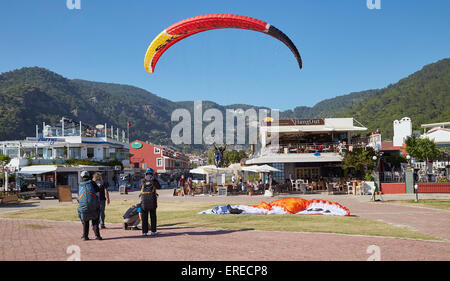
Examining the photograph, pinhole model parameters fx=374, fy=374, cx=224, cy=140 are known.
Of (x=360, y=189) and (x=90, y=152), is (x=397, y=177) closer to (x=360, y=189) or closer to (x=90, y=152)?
(x=360, y=189)

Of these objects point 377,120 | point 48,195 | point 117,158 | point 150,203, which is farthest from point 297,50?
point 377,120

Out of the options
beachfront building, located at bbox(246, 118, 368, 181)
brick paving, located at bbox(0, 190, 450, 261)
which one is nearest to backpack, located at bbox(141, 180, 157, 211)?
brick paving, located at bbox(0, 190, 450, 261)

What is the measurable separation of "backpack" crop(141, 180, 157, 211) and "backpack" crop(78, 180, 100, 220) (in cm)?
105

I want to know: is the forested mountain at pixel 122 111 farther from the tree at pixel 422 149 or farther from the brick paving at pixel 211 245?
the brick paving at pixel 211 245

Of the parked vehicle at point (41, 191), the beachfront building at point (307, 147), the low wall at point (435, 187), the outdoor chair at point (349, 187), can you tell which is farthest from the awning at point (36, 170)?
the low wall at point (435, 187)

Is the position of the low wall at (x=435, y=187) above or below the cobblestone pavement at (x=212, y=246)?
below

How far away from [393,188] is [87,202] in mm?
22295

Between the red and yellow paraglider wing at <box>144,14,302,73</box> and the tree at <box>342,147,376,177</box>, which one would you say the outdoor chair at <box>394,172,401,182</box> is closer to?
the tree at <box>342,147,376,177</box>

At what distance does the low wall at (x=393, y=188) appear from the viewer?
2484cm

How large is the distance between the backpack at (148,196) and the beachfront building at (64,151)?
105 feet

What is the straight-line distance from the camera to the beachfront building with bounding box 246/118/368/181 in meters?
31.1

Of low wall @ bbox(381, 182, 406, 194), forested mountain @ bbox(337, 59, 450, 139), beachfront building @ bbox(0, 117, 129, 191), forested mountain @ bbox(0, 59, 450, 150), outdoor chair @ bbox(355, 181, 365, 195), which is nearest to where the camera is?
low wall @ bbox(381, 182, 406, 194)
